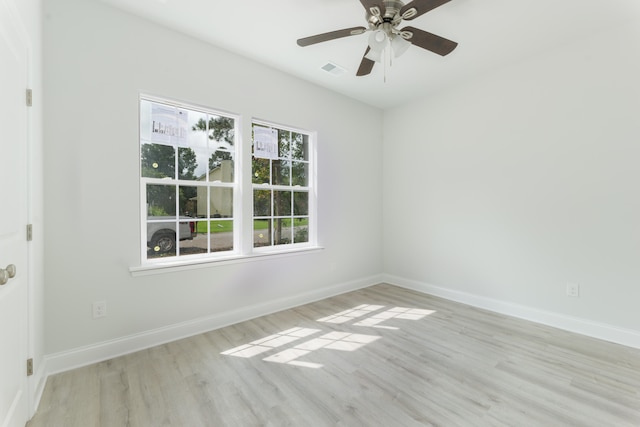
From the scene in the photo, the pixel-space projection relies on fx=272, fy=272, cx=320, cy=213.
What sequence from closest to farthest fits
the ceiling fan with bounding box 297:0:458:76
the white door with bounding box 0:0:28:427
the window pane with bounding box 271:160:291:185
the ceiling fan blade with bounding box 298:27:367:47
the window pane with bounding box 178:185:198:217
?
the white door with bounding box 0:0:28:427 → the ceiling fan with bounding box 297:0:458:76 → the ceiling fan blade with bounding box 298:27:367:47 → the window pane with bounding box 178:185:198:217 → the window pane with bounding box 271:160:291:185

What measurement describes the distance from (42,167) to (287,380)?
2.41m

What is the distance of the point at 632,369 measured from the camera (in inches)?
84.3

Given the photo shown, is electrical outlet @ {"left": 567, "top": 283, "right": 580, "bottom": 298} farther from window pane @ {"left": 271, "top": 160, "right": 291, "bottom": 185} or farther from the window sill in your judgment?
window pane @ {"left": 271, "top": 160, "right": 291, "bottom": 185}

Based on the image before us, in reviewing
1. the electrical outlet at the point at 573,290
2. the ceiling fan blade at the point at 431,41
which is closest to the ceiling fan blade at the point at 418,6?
the ceiling fan blade at the point at 431,41

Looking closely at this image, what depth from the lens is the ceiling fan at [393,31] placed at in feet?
5.88

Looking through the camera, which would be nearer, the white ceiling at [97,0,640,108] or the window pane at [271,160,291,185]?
the white ceiling at [97,0,640,108]

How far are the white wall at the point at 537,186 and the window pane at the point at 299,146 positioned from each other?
1.67m

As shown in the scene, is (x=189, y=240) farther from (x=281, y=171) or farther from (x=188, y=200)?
(x=281, y=171)

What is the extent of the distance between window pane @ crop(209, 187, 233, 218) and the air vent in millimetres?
1848

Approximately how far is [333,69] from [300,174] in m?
1.37

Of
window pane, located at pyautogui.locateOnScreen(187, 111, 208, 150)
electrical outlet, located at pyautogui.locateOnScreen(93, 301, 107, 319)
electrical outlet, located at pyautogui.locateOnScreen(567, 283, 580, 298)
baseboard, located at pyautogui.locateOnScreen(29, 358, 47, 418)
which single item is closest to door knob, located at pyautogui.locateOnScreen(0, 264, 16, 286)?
baseboard, located at pyautogui.locateOnScreen(29, 358, 47, 418)

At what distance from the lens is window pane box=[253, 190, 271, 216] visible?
10.8 feet

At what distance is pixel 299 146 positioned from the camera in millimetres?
3723

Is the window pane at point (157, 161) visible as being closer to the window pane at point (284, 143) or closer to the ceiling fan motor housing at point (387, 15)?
the window pane at point (284, 143)
